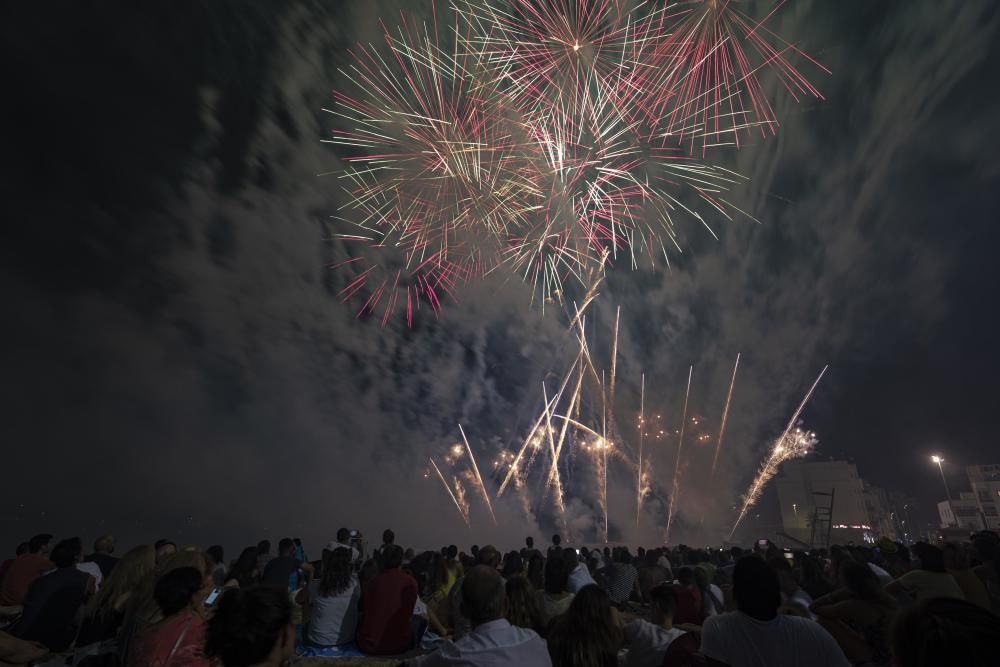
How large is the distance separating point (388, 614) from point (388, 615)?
11 mm

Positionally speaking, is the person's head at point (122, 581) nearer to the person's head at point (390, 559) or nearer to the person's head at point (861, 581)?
the person's head at point (390, 559)

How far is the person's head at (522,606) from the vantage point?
16.1ft

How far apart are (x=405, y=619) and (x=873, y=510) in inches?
4036

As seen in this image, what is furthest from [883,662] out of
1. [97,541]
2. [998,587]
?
[97,541]

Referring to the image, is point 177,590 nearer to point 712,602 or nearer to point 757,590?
point 757,590

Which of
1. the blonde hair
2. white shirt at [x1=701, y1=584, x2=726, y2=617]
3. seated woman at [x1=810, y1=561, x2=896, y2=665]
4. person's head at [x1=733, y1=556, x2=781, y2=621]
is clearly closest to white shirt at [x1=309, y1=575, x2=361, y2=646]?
the blonde hair

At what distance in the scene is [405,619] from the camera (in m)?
6.15

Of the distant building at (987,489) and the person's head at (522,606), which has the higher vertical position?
the distant building at (987,489)

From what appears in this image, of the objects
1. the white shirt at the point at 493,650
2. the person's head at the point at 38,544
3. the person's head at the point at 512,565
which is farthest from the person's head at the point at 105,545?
the white shirt at the point at 493,650

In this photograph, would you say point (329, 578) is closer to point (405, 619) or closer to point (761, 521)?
point (405, 619)

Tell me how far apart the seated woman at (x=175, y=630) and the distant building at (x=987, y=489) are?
316 feet

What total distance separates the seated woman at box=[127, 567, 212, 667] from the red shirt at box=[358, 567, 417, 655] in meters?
2.68

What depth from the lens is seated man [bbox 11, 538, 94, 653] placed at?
5449 mm

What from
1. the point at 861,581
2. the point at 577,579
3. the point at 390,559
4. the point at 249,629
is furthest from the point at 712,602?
the point at 249,629
